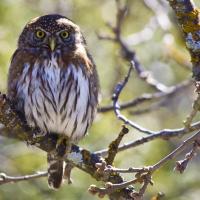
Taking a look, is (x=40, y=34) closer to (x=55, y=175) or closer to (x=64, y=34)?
(x=64, y=34)

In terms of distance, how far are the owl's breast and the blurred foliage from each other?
2.21 ft

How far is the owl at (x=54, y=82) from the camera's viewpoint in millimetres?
5148

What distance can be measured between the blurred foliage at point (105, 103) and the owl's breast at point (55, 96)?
0.67 meters

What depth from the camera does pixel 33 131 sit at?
4777mm

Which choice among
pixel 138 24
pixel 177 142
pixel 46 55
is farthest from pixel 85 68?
pixel 138 24

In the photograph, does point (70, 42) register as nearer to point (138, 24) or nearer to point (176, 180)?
point (176, 180)

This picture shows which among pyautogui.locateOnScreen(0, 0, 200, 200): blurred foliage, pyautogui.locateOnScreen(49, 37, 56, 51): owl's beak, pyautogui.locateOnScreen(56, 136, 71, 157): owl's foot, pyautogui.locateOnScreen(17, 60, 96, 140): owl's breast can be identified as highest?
pyautogui.locateOnScreen(49, 37, 56, 51): owl's beak

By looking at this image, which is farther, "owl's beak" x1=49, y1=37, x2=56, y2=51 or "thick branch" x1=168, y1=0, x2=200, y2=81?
"owl's beak" x1=49, y1=37, x2=56, y2=51

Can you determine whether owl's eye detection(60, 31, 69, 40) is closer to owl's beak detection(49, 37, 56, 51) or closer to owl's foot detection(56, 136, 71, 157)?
owl's beak detection(49, 37, 56, 51)

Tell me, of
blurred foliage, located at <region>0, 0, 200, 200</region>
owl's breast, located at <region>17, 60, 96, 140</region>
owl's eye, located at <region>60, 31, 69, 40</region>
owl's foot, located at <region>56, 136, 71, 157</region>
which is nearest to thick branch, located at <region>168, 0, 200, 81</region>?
owl's foot, located at <region>56, 136, 71, 157</region>

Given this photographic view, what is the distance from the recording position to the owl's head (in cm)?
548

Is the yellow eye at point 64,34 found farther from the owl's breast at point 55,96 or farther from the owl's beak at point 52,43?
the owl's breast at point 55,96

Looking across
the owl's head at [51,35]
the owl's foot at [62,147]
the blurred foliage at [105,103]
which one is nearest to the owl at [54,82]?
the owl's head at [51,35]

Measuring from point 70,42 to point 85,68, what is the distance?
0.34 metres
